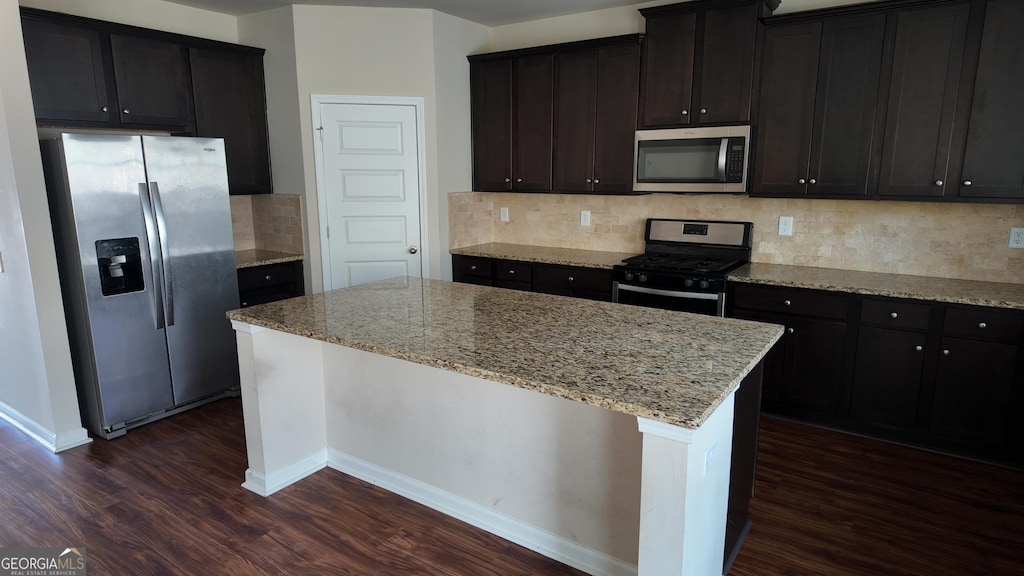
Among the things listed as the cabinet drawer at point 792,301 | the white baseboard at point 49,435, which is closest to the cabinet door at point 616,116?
the cabinet drawer at point 792,301

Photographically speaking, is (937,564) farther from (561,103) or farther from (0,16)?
(0,16)

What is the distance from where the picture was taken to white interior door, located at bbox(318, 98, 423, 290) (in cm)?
436

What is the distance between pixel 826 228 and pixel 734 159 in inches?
28.4

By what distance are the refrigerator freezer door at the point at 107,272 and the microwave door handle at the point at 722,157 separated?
11.1 ft

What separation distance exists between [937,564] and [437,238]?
3.56 meters

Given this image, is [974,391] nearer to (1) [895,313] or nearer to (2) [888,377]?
(2) [888,377]

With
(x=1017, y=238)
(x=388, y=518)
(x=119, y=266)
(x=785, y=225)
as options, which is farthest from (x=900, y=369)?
(x=119, y=266)

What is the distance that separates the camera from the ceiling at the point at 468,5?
409 centimetres

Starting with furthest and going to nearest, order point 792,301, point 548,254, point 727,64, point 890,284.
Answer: point 548,254 → point 727,64 → point 792,301 → point 890,284

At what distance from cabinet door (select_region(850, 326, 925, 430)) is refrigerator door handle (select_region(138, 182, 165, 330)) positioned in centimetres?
395

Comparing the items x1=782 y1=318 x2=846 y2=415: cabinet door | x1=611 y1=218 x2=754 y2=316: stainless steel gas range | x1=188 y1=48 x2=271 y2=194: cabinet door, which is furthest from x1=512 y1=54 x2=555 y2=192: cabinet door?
x1=782 y1=318 x2=846 y2=415: cabinet door

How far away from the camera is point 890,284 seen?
323cm

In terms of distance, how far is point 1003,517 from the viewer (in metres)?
2.57

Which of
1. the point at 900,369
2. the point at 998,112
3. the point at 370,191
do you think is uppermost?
the point at 998,112
